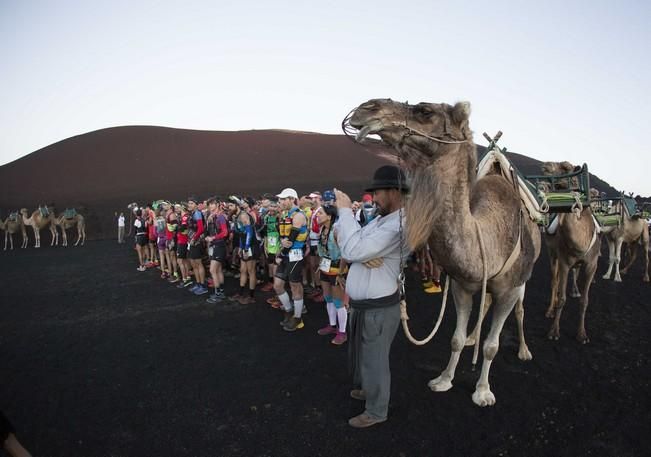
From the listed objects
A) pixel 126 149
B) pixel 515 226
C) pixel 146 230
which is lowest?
pixel 146 230

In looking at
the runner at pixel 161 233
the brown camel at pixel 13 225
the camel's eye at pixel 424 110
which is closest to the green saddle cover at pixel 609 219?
the camel's eye at pixel 424 110

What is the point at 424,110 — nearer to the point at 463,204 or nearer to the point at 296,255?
the point at 463,204

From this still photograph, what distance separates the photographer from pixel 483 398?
397cm

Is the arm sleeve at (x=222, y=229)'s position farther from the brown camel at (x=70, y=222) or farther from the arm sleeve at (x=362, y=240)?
the brown camel at (x=70, y=222)

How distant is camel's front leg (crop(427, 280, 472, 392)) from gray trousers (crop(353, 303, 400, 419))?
1134 millimetres

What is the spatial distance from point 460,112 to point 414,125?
38 cm

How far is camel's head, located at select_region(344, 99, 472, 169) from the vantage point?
2400mm

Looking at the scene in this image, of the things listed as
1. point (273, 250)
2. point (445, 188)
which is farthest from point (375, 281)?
point (273, 250)

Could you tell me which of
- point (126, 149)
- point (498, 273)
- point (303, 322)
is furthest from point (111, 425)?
point (126, 149)

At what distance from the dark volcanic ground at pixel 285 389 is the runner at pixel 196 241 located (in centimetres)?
157

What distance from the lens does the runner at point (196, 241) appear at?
866cm

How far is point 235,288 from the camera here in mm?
9594

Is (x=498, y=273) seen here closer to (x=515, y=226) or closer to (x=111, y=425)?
(x=515, y=226)

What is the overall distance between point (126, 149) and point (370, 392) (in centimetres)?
5396
